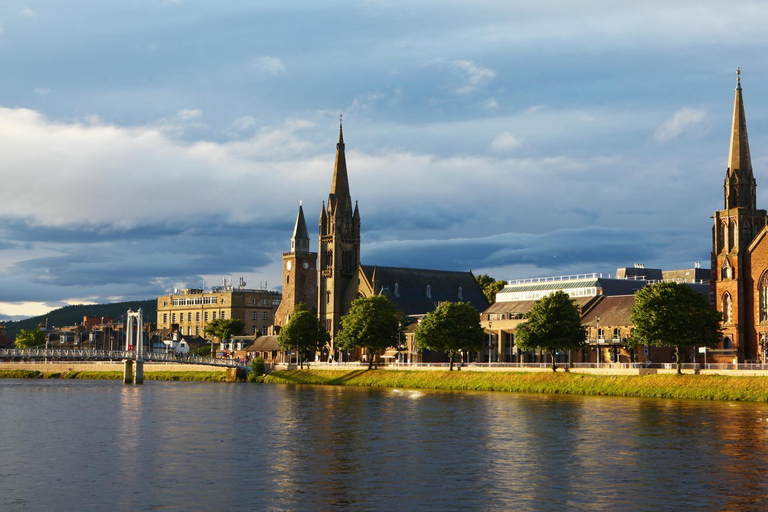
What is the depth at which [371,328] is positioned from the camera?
527 feet

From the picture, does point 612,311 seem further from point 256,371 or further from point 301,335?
point 256,371

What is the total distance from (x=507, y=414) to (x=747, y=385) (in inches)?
1152

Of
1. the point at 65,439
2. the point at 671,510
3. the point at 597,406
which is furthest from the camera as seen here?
the point at 597,406

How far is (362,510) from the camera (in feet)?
143

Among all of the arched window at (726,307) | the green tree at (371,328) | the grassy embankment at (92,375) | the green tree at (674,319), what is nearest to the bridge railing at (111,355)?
the grassy embankment at (92,375)

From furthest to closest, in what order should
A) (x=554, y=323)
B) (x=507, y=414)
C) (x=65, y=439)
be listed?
(x=554, y=323), (x=507, y=414), (x=65, y=439)

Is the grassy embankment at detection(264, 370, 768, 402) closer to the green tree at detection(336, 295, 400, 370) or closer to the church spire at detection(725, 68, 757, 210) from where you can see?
the green tree at detection(336, 295, 400, 370)

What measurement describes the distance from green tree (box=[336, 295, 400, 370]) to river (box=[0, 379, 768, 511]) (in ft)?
189

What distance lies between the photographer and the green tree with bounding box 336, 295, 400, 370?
16038 centimetres

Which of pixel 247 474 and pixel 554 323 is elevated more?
pixel 554 323

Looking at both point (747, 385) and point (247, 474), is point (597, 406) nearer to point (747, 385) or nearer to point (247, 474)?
point (747, 385)

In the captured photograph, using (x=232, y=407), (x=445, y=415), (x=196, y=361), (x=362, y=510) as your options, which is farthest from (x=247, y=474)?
(x=196, y=361)

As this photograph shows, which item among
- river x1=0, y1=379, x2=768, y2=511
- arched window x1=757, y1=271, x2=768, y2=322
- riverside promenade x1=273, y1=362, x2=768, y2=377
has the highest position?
arched window x1=757, y1=271, x2=768, y2=322

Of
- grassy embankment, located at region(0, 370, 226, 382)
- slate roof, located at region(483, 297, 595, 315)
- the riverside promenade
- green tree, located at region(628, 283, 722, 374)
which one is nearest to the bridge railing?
grassy embankment, located at region(0, 370, 226, 382)
